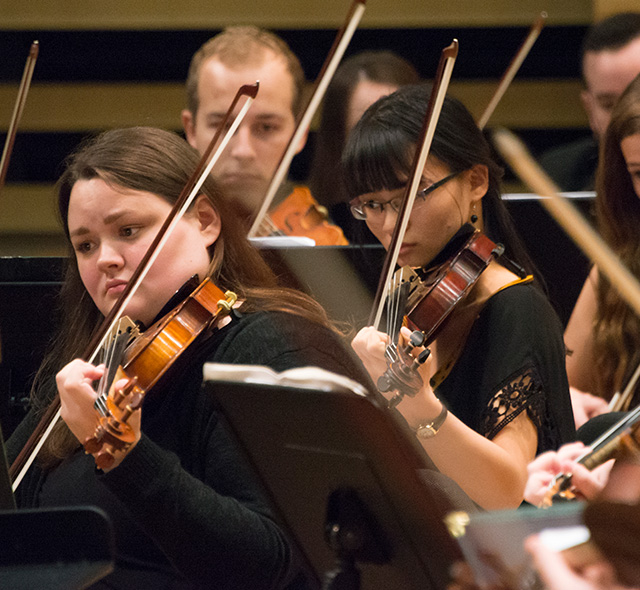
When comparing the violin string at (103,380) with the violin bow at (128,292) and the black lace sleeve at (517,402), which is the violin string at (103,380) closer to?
the violin bow at (128,292)

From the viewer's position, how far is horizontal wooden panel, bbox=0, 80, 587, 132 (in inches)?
123

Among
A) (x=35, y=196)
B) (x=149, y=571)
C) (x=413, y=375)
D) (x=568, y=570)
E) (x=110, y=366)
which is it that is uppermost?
(x=568, y=570)

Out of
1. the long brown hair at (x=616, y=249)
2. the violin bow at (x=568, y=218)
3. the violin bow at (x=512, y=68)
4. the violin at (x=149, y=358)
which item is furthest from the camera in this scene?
the violin bow at (x=512, y=68)

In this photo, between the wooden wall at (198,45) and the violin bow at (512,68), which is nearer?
the violin bow at (512,68)

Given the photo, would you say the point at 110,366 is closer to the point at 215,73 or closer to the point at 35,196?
the point at 215,73

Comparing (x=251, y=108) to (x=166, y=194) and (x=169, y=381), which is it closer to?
(x=166, y=194)

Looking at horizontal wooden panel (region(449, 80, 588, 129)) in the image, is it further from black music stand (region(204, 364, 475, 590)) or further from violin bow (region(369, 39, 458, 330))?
black music stand (region(204, 364, 475, 590))

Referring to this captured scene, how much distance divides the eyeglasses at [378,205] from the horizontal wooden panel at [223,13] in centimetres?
189

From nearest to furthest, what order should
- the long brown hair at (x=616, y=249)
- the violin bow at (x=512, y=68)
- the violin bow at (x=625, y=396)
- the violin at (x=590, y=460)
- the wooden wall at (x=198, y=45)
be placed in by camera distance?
the violin at (x=590, y=460) < the violin bow at (x=625, y=396) < the long brown hair at (x=616, y=249) < the violin bow at (x=512, y=68) < the wooden wall at (x=198, y=45)

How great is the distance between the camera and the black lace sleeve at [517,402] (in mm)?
1165

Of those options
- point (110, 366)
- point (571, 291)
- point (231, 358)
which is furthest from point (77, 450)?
point (571, 291)

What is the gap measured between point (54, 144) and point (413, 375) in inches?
95.3

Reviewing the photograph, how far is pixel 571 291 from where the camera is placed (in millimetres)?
1718

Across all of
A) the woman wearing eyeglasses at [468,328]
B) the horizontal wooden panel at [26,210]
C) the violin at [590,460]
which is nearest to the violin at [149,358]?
the woman wearing eyeglasses at [468,328]
